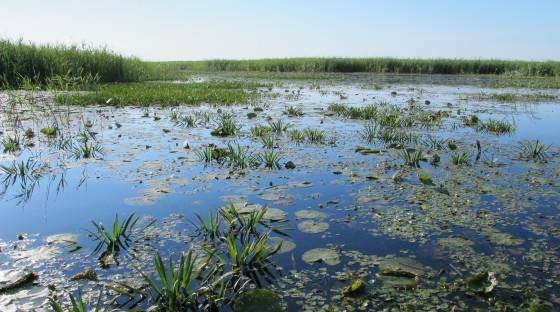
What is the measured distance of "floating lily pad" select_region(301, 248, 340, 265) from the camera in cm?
319

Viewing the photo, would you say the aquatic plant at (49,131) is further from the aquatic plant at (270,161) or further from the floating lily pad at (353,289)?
the floating lily pad at (353,289)

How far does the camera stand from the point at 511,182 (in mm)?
5188

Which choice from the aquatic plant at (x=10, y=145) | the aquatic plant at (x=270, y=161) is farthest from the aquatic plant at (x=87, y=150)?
the aquatic plant at (x=270, y=161)

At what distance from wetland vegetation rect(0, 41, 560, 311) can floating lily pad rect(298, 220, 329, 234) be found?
0.02 m

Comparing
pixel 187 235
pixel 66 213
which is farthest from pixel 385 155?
pixel 66 213

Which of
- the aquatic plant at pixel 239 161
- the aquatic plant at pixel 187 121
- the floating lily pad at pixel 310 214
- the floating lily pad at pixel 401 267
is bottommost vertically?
the floating lily pad at pixel 401 267

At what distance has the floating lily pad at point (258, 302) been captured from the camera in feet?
8.32

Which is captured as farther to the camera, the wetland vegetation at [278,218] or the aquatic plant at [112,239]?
the aquatic plant at [112,239]

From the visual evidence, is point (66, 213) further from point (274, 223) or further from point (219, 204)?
point (274, 223)

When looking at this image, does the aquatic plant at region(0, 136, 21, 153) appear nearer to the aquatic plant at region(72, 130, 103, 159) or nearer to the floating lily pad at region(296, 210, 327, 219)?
the aquatic plant at region(72, 130, 103, 159)

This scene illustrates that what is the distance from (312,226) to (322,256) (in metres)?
0.61

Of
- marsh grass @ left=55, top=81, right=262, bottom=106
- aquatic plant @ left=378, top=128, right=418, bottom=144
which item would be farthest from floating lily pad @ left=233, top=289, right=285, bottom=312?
marsh grass @ left=55, top=81, right=262, bottom=106

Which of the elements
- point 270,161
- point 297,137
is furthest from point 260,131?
point 270,161

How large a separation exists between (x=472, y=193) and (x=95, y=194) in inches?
152
